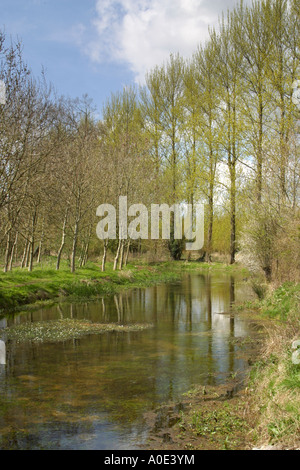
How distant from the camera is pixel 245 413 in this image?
6.06 meters

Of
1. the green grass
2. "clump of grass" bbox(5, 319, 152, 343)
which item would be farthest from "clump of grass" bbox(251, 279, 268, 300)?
the green grass

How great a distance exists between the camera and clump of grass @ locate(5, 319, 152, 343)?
11.2 meters

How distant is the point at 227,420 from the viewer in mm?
5957

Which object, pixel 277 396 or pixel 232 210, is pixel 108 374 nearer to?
pixel 277 396

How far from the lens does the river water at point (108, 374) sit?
19.1 ft

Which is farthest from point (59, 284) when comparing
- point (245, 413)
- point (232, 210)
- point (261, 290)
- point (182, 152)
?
point (182, 152)

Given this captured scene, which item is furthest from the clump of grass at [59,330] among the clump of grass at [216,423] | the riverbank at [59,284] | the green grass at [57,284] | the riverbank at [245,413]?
the clump of grass at [216,423]

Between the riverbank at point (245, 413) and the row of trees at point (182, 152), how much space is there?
6412 mm

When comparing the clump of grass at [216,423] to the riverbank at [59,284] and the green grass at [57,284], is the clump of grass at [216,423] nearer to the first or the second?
the riverbank at [59,284]

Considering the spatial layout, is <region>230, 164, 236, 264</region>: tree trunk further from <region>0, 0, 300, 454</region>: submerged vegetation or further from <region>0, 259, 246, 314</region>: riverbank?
<region>0, 259, 246, 314</region>: riverbank

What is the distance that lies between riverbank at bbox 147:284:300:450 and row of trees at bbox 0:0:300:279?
6.41 meters

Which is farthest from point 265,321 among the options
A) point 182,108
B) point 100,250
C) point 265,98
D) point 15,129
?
point 182,108

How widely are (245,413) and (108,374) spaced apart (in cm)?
308
